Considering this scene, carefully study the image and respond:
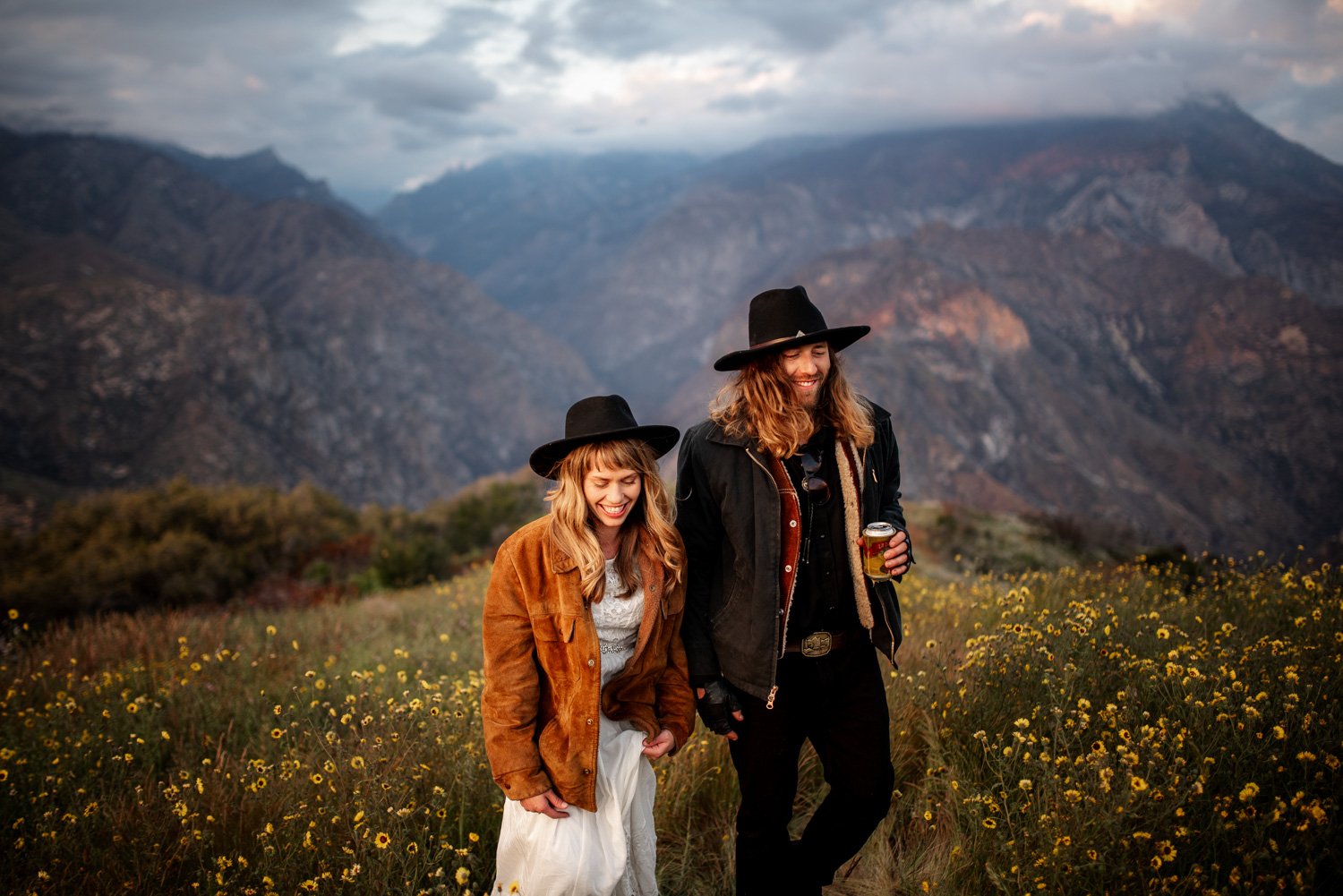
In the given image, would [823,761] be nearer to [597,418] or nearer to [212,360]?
[597,418]

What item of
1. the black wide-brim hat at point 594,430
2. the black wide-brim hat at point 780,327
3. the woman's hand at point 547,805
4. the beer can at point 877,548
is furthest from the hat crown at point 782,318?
the woman's hand at point 547,805

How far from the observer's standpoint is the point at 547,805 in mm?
2439

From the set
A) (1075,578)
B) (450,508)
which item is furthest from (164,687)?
(450,508)

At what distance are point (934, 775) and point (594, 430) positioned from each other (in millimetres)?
2365

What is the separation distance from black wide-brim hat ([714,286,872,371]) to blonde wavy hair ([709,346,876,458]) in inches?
3.3

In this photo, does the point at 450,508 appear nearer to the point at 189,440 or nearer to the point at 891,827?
the point at 891,827

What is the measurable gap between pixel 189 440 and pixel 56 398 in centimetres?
1458

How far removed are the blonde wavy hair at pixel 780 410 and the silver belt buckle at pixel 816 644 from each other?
0.69 metres

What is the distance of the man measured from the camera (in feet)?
8.72

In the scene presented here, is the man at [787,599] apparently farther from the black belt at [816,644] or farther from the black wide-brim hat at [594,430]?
the black wide-brim hat at [594,430]

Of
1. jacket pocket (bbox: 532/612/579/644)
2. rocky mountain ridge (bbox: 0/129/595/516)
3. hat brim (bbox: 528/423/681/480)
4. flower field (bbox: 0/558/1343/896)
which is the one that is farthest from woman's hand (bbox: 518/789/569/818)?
rocky mountain ridge (bbox: 0/129/595/516)

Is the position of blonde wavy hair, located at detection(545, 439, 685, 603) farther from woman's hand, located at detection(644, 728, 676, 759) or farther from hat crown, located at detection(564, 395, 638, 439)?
woman's hand, located at detection(644, 728, 676, 759)

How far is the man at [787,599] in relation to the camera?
2.66 m

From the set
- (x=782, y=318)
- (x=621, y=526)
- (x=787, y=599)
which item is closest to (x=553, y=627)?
(x=621, y=526)
